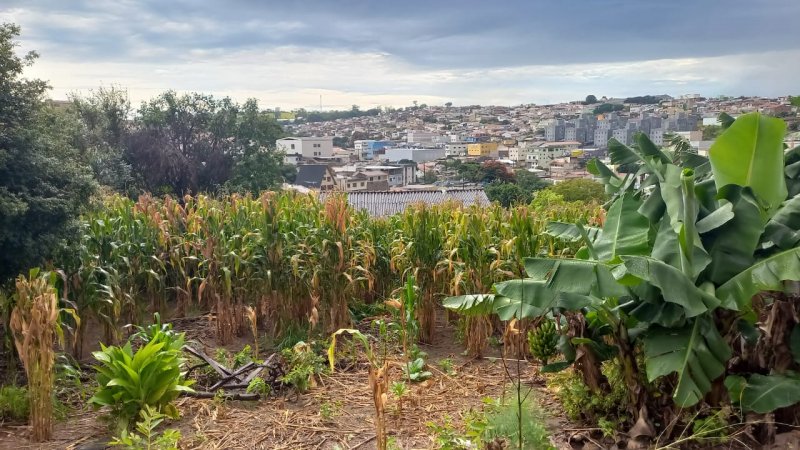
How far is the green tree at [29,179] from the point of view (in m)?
4.64

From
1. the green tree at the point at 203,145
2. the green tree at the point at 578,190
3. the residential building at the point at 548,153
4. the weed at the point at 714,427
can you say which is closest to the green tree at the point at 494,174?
the green tree at the point at 578,190

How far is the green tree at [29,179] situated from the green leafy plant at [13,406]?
1049 mm

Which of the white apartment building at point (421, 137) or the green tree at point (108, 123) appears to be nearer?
the green tree at point (108, 123)

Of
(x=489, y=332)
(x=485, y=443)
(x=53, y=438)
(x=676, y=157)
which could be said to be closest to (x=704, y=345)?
(x=485, y=443)

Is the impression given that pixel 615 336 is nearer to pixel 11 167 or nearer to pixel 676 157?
pixel 676 157

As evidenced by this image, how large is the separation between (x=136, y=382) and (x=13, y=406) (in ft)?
3.56

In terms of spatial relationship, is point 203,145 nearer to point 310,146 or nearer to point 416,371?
point 416,371

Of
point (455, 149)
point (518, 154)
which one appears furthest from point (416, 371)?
point (455, 149)

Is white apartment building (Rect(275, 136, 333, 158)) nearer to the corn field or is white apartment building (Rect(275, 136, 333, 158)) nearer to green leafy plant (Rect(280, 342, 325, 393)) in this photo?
the corn field

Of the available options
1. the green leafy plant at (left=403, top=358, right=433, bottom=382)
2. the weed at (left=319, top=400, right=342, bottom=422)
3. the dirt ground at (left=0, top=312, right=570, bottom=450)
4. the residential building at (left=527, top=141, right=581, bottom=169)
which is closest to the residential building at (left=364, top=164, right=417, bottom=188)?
the residential building at (left=527, top=141, right=581, bottom=169)

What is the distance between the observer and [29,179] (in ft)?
16.0

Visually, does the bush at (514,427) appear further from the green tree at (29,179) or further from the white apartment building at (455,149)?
the white apartment building at (455,149)

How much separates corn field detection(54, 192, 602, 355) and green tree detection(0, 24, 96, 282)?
16.6 inches

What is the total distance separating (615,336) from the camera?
3.50 m
